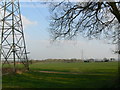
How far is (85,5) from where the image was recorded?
7137mm

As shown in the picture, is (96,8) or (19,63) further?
(19,63)

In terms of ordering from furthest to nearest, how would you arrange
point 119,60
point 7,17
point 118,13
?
point 7,17, point 119,60, point 118,13

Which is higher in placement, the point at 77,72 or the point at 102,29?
the point at 102,29

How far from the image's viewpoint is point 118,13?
23.2 ft

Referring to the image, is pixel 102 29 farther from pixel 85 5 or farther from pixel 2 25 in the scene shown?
pixel 2 25

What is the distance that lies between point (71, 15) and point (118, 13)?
1.84 metres

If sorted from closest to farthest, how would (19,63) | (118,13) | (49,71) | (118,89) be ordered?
1. (118,89)
2. (118,13)
3. (49,71)
4. (19,63)

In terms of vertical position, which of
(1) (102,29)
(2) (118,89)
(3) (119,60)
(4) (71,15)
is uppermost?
(4) (71,15)

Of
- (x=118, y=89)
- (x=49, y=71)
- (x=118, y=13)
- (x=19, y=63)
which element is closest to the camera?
(x=118, y=89)

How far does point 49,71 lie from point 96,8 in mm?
4605

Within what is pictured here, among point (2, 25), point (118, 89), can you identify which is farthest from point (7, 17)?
point (118, 89)

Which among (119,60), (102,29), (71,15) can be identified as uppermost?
(71,15)

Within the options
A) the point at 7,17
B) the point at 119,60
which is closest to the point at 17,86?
the point at 119,60

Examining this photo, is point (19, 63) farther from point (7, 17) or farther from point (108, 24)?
point (108, 24)
